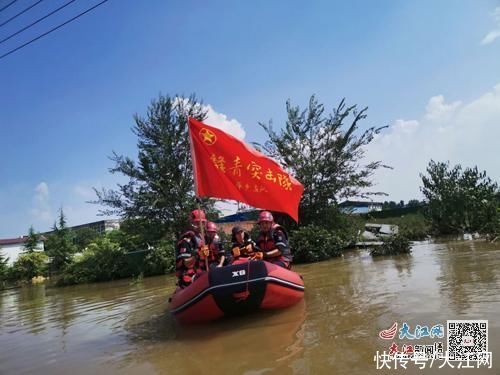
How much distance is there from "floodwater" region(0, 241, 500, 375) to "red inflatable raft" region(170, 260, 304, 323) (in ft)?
0.71

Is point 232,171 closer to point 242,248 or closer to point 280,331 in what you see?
point 242,248

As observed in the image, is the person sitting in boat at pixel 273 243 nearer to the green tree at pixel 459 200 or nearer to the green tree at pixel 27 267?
the green tree at pixel 459 200

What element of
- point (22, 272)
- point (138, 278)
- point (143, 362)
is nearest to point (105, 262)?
point (138, 278)

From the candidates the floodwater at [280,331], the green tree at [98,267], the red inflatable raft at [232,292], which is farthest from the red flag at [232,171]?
the green tree at [98,267]

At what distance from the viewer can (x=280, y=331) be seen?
254 inches

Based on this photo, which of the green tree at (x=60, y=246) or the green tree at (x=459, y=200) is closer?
the green tree at (x=459, y=200)

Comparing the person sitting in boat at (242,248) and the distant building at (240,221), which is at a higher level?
the distant building at (240,221)

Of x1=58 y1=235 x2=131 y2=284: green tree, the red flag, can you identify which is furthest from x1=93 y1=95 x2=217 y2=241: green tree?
the red flag

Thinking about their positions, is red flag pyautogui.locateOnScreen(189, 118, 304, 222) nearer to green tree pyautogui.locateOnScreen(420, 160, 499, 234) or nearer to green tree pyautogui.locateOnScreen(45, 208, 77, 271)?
green tree pyautogui.locateOnScreen(420, 160, 499, 234)

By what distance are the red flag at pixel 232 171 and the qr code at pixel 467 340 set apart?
122 inches

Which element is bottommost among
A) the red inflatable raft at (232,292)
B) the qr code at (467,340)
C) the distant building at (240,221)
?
the qr code at (467,340)

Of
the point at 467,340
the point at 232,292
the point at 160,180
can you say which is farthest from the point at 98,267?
the point at 467,340

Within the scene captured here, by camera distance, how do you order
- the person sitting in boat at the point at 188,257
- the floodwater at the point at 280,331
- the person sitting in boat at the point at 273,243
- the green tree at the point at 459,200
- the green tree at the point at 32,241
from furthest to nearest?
the green tree at the point at 32,241, the green tree at the point at 459,200, the person sitting in boat at the point at 273,243, the person sitting in boat at the point at 188,257, the floodwater at the point at 280,331

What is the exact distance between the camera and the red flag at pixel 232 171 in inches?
296
